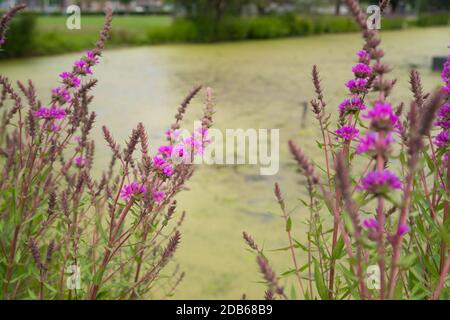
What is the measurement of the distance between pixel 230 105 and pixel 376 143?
6291 mm

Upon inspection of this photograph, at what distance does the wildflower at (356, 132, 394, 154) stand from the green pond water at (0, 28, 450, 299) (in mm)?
1528

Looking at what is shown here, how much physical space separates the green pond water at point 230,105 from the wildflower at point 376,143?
1.53 meters

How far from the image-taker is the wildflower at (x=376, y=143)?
24.8 inches

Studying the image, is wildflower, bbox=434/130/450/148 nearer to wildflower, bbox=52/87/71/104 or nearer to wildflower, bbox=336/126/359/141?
wildflower, bbox=336/126/359/141

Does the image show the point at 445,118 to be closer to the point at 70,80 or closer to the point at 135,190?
the point at 135,190

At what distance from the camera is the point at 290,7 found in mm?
19703

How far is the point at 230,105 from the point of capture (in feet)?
22.6

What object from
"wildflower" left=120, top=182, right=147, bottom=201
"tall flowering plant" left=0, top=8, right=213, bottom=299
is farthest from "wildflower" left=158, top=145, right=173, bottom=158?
"wildflower" left=120, top=182, right=147, bottom=201

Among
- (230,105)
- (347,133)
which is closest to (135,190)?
(347,133)

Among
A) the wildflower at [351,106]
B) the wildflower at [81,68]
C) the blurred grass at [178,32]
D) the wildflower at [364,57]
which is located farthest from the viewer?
the blurred grass at [178,32]

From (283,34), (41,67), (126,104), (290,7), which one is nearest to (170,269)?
(126,104)

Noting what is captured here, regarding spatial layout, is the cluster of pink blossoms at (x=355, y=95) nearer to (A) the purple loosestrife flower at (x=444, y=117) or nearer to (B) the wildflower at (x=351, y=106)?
(B) the wildflower at (x=351, y=106)

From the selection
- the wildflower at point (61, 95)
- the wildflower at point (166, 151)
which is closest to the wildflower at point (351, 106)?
the wildflower at point (166, 151)
